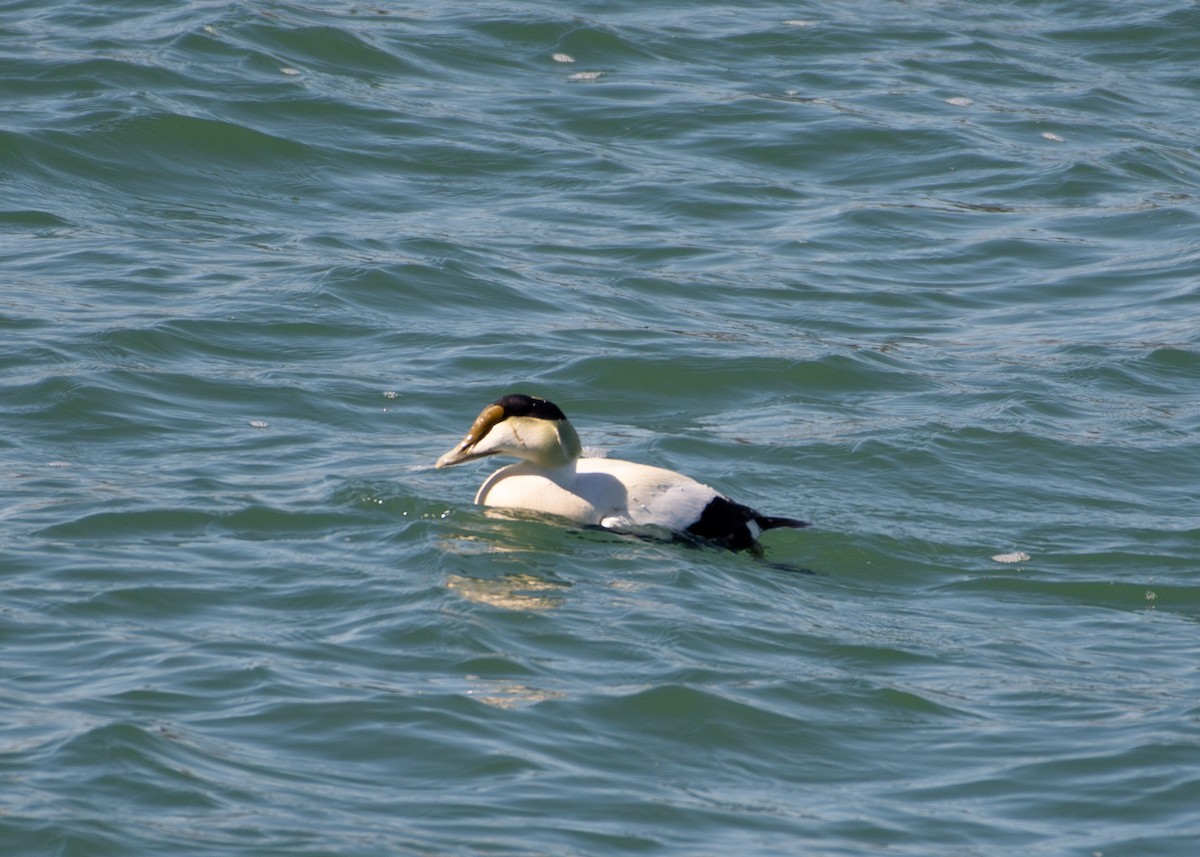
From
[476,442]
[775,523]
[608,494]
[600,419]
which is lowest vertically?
[600,419]

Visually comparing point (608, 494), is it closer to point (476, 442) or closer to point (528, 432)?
point (528, 432)

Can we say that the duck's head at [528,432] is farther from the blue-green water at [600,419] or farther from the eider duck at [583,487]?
the blue-green water at [600,419]

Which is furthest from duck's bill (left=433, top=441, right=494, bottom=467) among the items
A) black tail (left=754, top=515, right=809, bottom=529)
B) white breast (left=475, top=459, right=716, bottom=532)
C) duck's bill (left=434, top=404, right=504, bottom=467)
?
black tail (left=754, top=515, right=809, bottom=529)

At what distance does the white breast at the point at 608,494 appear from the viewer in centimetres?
754

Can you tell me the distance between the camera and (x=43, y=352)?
949 centimetres

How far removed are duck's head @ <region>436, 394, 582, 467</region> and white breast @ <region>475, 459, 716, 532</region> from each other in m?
0.08

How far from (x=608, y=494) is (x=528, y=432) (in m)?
0.43

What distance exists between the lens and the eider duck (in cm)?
755

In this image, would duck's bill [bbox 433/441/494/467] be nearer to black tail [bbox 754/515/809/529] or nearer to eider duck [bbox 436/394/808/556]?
eider duck [bbox 436/394/808/556]

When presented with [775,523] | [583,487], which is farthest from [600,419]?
[775,523]

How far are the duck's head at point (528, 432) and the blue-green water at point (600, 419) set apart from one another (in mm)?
326

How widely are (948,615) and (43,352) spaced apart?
4903 millimetres

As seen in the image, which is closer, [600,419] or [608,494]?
[608,494]

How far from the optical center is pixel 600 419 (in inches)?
378
